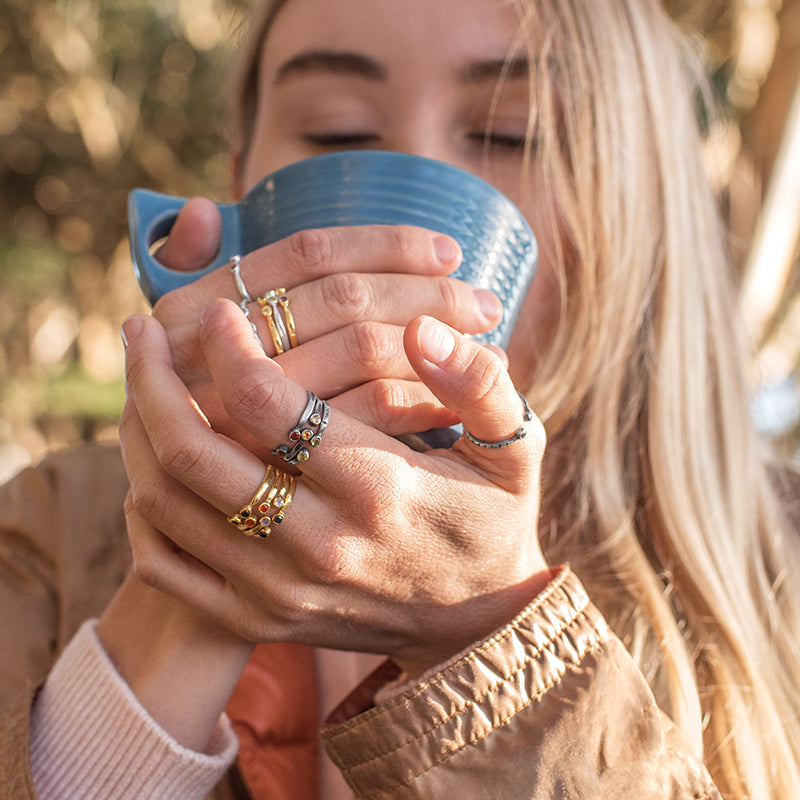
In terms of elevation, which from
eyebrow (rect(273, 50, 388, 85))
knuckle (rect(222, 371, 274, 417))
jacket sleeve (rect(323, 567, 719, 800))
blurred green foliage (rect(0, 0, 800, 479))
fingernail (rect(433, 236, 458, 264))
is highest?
eyebrow (rect(273, 50, 388, 85))

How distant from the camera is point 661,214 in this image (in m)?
1.02

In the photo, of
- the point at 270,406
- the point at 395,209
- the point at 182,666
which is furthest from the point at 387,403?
the point at 182,666

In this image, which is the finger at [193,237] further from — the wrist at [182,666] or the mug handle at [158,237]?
the wrist at [182,666]

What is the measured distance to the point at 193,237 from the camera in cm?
74

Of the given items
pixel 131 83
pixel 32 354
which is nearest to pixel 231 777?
pixel 131 83

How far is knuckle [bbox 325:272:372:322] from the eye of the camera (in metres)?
0.62

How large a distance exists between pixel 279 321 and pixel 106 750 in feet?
1.46

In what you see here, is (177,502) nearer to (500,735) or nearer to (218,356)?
(218,356)

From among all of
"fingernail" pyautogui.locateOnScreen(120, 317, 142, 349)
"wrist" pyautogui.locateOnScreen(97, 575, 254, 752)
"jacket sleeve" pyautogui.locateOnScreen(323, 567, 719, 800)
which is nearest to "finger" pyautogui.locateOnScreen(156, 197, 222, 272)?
"fingernail" pyautogui.locateOnScreen(120, 317, 142, 349)

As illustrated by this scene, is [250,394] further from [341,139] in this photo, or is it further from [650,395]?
[650,395]

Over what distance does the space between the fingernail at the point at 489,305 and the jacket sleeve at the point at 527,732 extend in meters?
0.25

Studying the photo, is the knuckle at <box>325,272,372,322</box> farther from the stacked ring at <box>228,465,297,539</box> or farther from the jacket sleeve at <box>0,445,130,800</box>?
the jacket sleeve at <box>0,445,130,800</box>

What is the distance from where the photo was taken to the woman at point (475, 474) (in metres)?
0.59

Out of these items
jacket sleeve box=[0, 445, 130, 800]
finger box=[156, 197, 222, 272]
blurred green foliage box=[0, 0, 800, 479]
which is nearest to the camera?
finger box=[156, 197, 222, 272]
